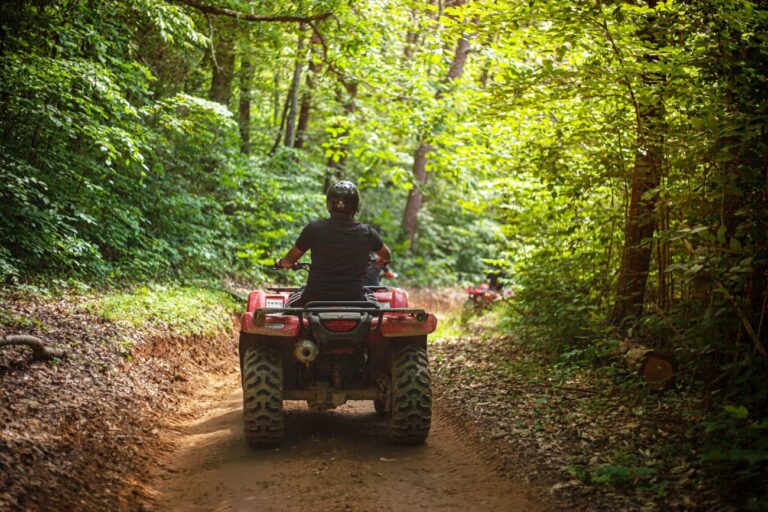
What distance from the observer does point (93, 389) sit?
584 cm

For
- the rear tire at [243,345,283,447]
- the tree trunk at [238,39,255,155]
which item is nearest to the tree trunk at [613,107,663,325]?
the rear tire at [243,345,283,447]

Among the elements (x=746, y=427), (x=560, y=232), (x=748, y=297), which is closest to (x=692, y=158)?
(x=748, y=297)

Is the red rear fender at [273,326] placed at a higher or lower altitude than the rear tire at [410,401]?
higher

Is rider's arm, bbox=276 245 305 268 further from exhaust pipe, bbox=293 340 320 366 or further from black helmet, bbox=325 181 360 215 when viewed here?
exhaust pipe, bbox=293 340 320 366

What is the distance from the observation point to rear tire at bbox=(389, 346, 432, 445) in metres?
5.44

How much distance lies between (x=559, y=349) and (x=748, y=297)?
354 centimetres

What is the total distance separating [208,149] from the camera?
1305cm

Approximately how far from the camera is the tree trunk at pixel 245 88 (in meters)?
14.4

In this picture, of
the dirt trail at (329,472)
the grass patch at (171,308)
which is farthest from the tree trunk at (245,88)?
the dirt trail at (329,472)

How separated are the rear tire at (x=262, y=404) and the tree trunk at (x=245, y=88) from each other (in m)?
9.65

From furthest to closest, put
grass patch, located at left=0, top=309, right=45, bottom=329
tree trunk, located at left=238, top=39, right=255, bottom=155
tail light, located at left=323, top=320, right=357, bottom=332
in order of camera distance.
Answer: tree trunk, located at left=238, top=39, right=255, bottom=155 → grass patch, located at left=0, top=309, right=45, bottom=329 → tail light, located at left=323, top=320, right=357, bottom=332

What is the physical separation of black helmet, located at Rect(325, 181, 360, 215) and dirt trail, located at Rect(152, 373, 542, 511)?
210cm

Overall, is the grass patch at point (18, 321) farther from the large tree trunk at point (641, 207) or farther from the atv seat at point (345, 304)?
the large tree trunk at point (641, 207)

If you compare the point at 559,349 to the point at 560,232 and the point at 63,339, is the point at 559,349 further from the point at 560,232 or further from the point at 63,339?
the point at 63,339
